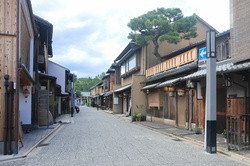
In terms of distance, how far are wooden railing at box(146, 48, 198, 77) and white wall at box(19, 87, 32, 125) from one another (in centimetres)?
1065

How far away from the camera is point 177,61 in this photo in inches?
601

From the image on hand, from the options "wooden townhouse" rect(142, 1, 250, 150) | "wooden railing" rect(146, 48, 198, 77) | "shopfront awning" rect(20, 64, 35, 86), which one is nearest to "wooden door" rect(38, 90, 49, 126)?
"shopfront awning" rect(20, 64, 35, 86)

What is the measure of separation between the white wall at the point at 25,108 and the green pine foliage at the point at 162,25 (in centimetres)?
1116

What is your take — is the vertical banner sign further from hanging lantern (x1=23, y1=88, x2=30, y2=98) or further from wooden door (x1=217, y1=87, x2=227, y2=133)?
hanging lantern (x1=23, y1=88, x2=30, y2=98)

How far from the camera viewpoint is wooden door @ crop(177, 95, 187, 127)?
46.7 feet

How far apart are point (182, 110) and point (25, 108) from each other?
10.8m

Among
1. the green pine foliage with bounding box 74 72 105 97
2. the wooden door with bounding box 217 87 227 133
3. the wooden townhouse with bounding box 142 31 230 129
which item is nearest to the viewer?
the wooden door with bounding box 217 87 227 133

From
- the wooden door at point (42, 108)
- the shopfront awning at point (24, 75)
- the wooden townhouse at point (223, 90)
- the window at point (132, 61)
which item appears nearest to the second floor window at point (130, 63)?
the window at point (132, 61)

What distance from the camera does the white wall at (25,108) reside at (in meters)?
13.2

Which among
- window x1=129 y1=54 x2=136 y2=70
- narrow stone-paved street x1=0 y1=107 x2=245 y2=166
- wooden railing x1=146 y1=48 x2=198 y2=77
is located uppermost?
window x1=129 y1=54 x2=136 y2=70

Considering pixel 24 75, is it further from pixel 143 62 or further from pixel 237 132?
pixel 143 62

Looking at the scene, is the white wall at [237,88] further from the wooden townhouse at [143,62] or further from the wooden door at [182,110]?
the wooden townhouse at [143,62]

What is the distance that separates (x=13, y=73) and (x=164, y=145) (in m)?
6.89

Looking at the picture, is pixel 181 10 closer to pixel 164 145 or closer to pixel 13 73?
pixel 164 145
